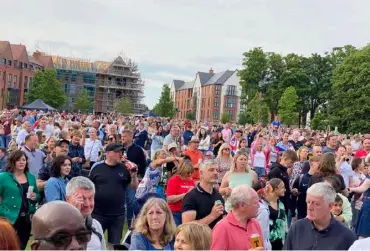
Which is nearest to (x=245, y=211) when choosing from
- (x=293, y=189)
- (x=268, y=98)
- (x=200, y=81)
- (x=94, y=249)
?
(x=94, y=249)

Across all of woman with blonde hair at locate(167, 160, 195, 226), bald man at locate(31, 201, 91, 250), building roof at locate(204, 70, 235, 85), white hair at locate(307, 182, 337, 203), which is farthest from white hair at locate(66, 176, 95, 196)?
building roof at locate(204, 70, 235, 85)

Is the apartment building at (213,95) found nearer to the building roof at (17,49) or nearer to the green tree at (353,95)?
the building roof at (17,49)

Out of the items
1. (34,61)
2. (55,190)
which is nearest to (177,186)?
(55,190)

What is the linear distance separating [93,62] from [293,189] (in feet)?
369

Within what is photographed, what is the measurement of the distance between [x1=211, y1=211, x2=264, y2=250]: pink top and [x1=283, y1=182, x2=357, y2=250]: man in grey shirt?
0.39 m

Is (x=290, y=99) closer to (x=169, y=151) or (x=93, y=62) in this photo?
(x=169, y=151)

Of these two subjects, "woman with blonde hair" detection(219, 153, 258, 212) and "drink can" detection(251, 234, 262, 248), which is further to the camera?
"woman with blonde hair" detection(219, 153, 258, 212)

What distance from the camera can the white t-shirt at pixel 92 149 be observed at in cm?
1234

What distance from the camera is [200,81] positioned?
132875 mm

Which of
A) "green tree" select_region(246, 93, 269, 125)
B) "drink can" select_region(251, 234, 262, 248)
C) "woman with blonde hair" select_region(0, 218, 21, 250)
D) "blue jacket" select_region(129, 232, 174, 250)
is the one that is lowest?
"blue jacket" select_region(129, 232, 174, 250)

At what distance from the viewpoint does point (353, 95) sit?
53.8 m

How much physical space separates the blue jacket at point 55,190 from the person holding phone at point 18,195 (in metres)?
0.26

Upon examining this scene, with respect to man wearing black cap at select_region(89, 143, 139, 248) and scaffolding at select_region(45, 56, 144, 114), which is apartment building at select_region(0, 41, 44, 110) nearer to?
scaffolding at select_region(45, 56, 144, 114)

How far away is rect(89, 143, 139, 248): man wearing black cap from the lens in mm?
6973
